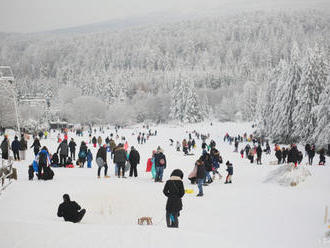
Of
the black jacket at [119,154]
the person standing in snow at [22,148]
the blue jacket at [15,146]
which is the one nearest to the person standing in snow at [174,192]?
the black jacket at [119,154]

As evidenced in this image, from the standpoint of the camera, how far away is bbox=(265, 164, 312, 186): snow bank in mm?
14562

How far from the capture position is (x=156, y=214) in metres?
10.0

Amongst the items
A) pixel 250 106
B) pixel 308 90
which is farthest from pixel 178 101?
pixel 308 90

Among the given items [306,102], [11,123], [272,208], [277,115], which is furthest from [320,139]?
[11,123]

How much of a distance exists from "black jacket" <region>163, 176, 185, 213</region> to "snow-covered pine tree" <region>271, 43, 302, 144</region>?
3883 cm

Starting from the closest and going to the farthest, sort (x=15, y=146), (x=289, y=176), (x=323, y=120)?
(x=289, y=176) → (x=15, y=146) → (x=323, y=120)

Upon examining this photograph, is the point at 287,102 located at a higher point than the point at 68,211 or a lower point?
lower

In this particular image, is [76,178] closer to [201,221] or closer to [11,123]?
[201,221]

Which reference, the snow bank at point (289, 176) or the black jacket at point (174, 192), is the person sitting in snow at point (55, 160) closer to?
the snow bank at point (289, 176)

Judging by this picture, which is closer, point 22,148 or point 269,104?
point 22,148

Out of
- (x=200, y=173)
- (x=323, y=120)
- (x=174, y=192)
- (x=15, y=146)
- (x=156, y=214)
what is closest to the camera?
(x=174, y=192)

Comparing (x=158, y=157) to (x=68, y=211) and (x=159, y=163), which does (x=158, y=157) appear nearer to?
(x=159, y=163)

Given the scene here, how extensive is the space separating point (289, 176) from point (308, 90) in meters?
29.7

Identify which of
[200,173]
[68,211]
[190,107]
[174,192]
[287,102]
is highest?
[174,192]
